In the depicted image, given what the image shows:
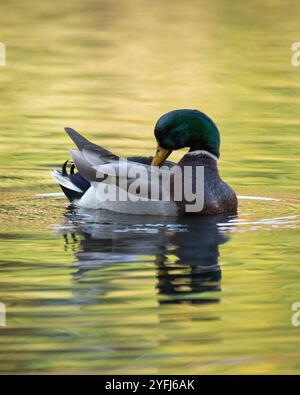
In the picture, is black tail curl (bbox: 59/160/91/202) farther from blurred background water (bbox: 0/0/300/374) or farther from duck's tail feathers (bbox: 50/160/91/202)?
blurred background water (bbox: 0/0/300/374)

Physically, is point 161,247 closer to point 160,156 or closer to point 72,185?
point 160,156

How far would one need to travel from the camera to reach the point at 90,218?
11438 millimetres

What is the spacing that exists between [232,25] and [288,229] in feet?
57.5

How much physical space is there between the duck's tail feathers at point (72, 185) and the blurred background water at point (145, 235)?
17cm

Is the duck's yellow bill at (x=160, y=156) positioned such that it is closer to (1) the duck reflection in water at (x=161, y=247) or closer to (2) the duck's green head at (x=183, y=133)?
(2) the duck's green head at (x=183, y=133)

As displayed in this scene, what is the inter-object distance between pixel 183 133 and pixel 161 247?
1824 millimetres

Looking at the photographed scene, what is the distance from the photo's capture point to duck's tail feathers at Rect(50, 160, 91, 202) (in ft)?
39.7

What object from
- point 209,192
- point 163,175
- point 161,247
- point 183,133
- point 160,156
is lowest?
point 161,247

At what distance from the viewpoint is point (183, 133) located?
1170cm

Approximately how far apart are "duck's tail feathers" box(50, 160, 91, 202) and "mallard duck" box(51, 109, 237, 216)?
0.04ft

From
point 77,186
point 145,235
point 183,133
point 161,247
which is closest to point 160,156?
point 183,133

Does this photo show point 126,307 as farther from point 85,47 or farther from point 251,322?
point 85,47

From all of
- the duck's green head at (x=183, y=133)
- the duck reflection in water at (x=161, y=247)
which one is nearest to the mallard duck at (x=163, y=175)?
the duck's green head at (x=183, y=133)
